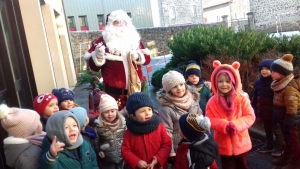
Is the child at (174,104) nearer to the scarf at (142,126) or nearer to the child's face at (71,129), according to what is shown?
the scarf at (142,126)

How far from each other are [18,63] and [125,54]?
2.29 m

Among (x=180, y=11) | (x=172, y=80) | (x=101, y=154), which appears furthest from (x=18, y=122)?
(x=180, y=11)

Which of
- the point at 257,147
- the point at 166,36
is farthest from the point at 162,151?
the point at 166,36

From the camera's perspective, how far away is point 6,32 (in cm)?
492

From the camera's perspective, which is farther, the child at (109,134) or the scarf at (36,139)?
the child at (109,134)

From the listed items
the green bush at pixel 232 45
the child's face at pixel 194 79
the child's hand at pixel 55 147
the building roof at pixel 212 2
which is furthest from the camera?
the building roof at pixel 212 2

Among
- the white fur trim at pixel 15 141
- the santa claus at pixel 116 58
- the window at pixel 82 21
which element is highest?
the window at pixel 82 21

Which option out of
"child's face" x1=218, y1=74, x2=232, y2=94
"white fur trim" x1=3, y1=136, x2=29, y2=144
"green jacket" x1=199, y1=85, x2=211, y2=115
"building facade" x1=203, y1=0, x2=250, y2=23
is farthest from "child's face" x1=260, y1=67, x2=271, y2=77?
"building facade" x1=203, y1=0, x2=250, y2=23

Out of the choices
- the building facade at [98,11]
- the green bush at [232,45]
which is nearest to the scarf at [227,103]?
the green bush at [232,45]

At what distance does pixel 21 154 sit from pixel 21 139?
125mm

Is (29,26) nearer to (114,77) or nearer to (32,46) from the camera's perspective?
(32,46)

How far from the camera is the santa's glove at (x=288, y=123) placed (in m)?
3.37

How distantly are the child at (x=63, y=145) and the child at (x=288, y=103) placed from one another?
2.30 meters

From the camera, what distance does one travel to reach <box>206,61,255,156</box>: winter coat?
10.2ft
